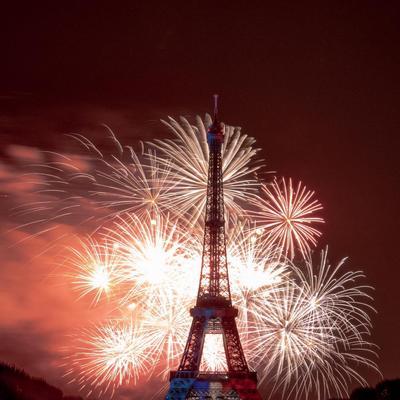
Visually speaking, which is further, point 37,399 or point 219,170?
point 37,399

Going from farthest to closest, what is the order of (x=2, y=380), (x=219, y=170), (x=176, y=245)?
(x=2, y=380), (x=219, y=170), (x=176, y=245)

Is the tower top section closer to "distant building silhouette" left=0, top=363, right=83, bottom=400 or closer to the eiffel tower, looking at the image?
the eiffel tower

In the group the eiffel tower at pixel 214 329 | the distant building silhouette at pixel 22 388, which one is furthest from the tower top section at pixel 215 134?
the distant building silhouette at pixel 22 388

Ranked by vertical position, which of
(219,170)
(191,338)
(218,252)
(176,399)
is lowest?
(176,399)

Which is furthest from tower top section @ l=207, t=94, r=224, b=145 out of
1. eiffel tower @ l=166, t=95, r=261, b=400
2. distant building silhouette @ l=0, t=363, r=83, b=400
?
distant building silhouette @ l=0, t=363, r=83, b=400

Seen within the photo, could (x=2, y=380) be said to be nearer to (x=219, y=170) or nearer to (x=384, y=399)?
(x=219, y=170)

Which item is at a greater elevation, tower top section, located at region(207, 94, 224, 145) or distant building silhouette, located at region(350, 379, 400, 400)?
tower top section, located at region(207, 94, 224, 145)

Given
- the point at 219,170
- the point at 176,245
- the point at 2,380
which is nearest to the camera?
the point at 176,245

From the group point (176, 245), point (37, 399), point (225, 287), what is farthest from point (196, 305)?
point (37, 399)

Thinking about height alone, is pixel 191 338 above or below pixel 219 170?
below
